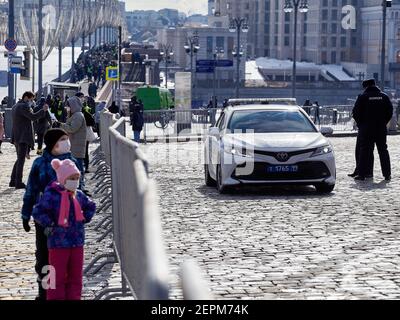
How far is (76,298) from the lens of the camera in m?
8.49

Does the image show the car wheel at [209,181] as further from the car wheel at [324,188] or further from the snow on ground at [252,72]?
the snow on ground at [252,72]

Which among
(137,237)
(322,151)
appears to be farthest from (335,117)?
(137,237)

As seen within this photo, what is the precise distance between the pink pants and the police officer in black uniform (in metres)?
12.4

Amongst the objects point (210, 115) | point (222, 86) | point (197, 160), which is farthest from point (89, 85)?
point (222, 86)

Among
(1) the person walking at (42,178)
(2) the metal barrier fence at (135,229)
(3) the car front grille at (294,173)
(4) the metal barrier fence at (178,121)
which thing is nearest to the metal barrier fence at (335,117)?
(4) the metal barrier fence at (178,121)

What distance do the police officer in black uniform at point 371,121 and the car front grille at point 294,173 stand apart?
280 centimetres

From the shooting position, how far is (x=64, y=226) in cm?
838

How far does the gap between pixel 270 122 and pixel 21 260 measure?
794 centimetres

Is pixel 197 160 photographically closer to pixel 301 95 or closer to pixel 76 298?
pixel 76 298

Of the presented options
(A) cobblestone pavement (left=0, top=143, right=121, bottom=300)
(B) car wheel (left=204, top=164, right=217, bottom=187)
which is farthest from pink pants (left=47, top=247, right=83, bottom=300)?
(B) car wheel (left=204, top=164, right=217, bottom=187)

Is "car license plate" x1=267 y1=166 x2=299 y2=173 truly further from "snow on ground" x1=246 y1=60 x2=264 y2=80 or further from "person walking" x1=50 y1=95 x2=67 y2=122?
"snow on ground" x1=246 y1=60 x2=264 y2=80

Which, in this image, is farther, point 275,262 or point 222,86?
point 222,86

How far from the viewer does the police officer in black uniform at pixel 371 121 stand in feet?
66.3
